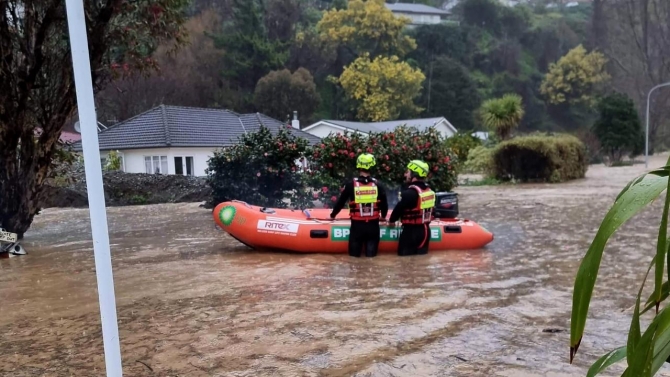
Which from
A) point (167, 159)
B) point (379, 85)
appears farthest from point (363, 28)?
point (167, 159)

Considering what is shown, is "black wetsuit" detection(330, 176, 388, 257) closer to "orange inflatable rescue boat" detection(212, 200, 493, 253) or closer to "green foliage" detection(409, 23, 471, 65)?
"orange inflatable rescue boat" detection(212, 200, 493, 253)

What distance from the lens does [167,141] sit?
77.7 ft

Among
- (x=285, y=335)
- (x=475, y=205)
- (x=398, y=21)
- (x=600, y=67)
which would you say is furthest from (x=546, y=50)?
(x=285, y=335)

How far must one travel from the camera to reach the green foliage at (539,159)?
23.6m

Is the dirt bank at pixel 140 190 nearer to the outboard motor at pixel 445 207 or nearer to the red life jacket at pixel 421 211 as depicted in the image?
the outboard motor at pixel 445 207

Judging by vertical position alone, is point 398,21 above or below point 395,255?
above

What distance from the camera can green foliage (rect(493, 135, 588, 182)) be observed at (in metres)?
23.6

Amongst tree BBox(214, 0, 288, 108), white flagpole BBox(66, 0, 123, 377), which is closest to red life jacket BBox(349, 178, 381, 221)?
white flagpole BBox(66, 0, 123, 377)

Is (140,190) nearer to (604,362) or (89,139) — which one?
(89,139)

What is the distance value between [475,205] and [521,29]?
5966 centimetres

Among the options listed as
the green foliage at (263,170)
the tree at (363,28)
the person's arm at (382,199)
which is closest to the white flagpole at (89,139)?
the person's arm at (382,199)

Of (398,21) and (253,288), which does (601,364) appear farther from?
(398,21)

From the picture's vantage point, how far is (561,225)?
11.6 m

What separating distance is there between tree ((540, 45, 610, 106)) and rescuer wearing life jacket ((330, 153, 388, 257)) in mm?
50192
